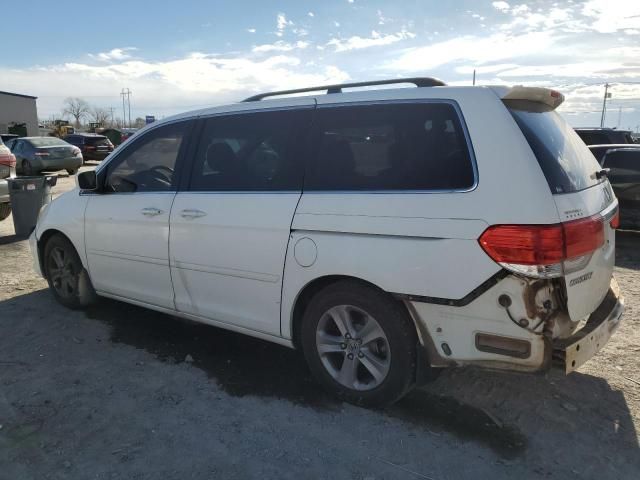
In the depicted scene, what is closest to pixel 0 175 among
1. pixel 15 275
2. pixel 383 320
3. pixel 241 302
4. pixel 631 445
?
pixel 15 275

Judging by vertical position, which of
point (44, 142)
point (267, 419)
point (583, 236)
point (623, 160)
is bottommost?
point (267, 419)

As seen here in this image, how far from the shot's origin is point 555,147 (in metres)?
2.83

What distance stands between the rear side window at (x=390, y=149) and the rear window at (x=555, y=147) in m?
0.34

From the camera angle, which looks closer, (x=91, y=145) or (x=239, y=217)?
(x=239, y=217)

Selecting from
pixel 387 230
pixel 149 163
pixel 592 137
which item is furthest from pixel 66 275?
pixel 592 137

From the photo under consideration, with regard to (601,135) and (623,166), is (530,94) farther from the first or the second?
(601,135)

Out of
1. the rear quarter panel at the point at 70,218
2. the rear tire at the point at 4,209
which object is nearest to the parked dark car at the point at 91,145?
the rear tire at the point at 4,209

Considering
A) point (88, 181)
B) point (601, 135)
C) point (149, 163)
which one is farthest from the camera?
point (601, 135)

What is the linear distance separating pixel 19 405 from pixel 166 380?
89 centimetres

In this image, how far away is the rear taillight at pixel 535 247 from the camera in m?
2.48

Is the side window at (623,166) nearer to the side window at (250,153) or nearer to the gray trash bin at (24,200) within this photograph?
the side window at (250,153)

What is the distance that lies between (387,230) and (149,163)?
2.28 m

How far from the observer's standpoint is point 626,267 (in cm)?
657

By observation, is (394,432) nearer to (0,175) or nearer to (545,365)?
(545,365)
